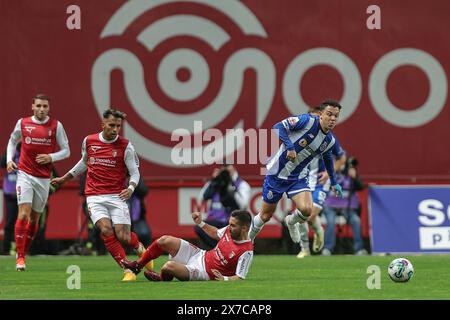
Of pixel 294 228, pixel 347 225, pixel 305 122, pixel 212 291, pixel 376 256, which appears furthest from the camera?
pixel 347 225

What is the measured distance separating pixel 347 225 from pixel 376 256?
6.29 ft

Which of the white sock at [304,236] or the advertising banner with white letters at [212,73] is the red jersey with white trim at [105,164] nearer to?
the white sock at [304,236]

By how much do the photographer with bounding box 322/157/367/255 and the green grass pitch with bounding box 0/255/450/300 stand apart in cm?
320

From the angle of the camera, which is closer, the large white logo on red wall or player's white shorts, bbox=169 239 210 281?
player's white shorts, bbox=169 239 210 281

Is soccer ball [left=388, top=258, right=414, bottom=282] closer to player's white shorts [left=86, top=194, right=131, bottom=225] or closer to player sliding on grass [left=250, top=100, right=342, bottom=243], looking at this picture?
player sliding on grass [left=250, top=100, right=342, bottom=243]

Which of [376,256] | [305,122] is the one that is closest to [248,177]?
[376,256]

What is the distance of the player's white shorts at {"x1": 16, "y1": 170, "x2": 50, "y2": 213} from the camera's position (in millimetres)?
16188

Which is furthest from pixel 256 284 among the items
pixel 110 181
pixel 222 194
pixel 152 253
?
pixel 222 194

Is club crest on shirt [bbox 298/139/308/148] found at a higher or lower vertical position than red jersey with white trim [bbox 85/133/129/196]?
higher

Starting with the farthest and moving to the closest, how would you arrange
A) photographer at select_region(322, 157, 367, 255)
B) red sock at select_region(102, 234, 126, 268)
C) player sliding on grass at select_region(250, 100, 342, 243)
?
photographer at select_region(322, 157, 367, 255) < player sliding on grass at select_region(250, 100, 342, 243) < red sock at select_region(102, 234, 126, 268)

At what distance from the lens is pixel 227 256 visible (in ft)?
43.3

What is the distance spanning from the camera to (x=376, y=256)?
2017 cm

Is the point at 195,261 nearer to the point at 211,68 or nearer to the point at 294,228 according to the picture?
the point at 294,228

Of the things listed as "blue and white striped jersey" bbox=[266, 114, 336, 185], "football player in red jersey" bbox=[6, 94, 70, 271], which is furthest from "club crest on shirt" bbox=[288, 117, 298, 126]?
"football player in red jersey" bbox=[6, 94, 70, 271]
